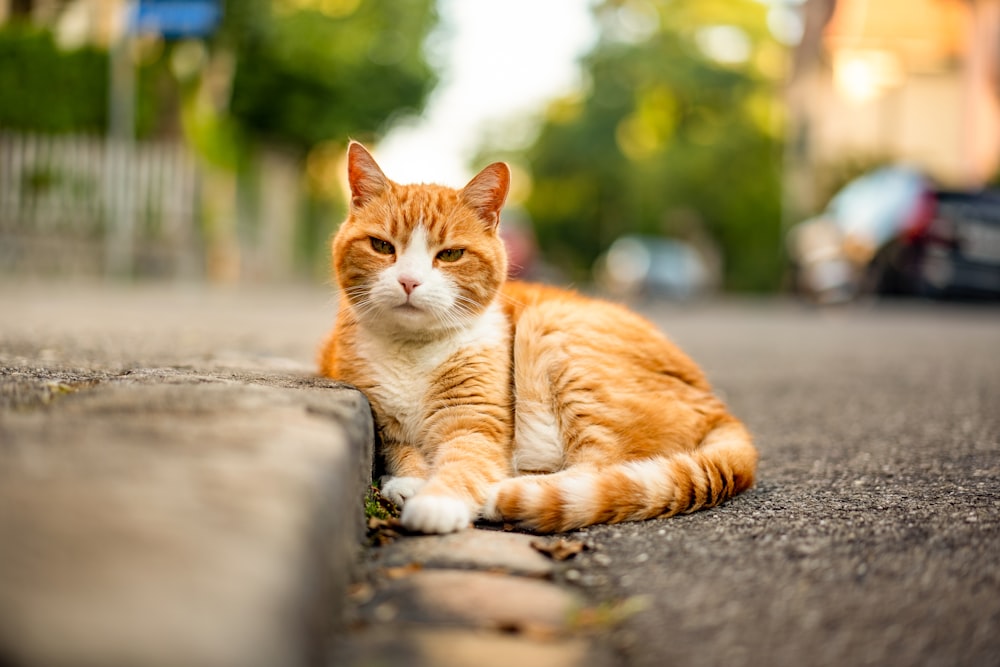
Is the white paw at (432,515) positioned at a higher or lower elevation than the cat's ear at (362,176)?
lower

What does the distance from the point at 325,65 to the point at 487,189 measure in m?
15.1

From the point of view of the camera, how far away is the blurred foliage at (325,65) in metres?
15.1

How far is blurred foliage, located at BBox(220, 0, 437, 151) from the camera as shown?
15109 millimetres

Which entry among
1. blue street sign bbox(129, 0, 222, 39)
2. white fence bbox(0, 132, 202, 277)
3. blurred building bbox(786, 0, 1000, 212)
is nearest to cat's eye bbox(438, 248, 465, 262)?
blue street sign bbox(129, 0, 222, 39)

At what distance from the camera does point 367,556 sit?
2.00 meters

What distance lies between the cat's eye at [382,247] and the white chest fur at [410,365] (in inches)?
10.6

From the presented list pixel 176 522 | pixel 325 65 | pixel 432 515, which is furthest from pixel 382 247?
pixel 325 65

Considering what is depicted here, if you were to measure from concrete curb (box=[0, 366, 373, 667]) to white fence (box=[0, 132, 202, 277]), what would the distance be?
1150 centimetres

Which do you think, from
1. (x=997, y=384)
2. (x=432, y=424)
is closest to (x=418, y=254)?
(x=432, y=424)

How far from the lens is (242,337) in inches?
221

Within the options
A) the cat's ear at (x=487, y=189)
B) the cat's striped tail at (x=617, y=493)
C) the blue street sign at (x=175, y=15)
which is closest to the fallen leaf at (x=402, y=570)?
the cat's striped tail at (x=617, y=493)

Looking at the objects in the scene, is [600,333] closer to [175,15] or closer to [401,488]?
[401,488]

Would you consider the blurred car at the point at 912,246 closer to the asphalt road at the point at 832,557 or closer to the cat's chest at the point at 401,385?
the asphalt road at the point at 832,557

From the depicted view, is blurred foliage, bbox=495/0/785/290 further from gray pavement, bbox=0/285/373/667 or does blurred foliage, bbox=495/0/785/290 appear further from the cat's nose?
gray pavement, bbox=0/285/373/667
